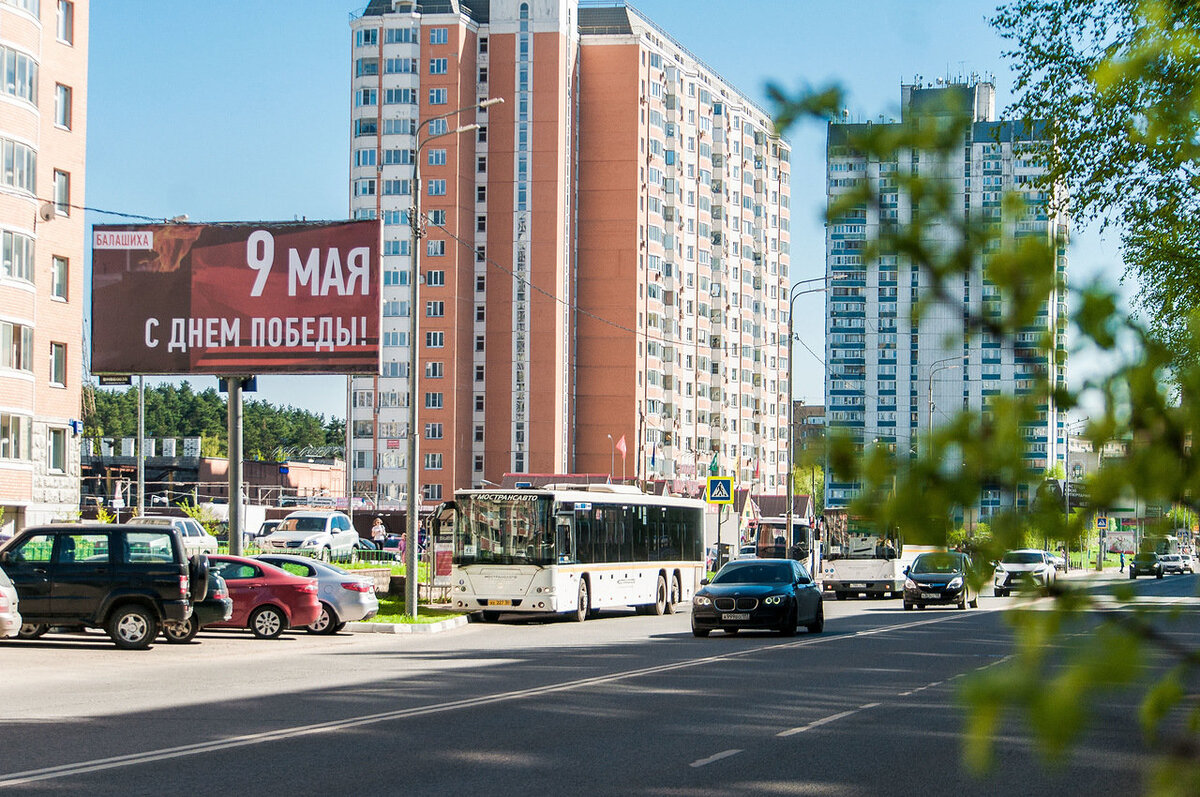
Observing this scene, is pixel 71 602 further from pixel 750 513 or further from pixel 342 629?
pixel 750 513

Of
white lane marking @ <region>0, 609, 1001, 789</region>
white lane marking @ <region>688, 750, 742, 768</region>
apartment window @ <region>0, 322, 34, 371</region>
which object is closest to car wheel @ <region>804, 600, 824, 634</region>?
white lane marking @ <region>0, 609, 1001, 789</region>

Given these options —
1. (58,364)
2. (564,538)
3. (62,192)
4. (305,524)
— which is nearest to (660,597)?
(564,538)

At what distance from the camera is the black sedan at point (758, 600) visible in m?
27.0

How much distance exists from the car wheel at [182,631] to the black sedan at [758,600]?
8824 millimetres

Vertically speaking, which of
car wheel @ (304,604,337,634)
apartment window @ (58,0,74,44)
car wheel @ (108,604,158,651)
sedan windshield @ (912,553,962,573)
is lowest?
car wheel @ (304,604,337,634)

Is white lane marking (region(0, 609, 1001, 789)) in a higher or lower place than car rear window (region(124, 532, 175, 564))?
lower

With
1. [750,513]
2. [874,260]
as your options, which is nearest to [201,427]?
[750,513]

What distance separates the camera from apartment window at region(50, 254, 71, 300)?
174 ft

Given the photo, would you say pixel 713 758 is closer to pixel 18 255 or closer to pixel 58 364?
pixel 18 255

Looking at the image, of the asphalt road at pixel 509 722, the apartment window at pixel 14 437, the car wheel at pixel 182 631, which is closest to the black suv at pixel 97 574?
the asphalt road at pixel 509 722

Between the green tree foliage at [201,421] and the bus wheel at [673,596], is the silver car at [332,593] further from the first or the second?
the green tree foliage at [201,421]

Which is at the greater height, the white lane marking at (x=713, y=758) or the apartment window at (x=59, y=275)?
the apartment window at (x=59, y=275)

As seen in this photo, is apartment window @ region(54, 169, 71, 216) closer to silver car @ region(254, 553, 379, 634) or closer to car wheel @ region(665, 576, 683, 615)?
car wheel @ region(665, 576, 683, 615)

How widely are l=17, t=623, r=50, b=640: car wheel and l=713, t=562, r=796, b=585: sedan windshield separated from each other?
1206 cm
